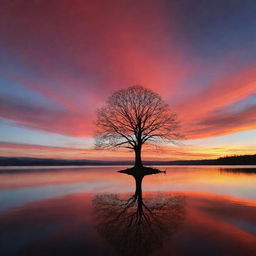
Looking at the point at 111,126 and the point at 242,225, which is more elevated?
the point at 111,126

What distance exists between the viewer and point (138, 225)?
24.3ft

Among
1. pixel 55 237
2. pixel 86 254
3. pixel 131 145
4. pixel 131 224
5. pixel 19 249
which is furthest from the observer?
pixel 131 145

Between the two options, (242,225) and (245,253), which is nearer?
(245,253)

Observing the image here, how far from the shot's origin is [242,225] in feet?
25.1

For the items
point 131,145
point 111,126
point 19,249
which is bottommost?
point 19,249

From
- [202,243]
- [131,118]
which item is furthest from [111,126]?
[202,243]

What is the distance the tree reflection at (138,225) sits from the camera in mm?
5614

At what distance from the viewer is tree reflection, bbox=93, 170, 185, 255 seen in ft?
18.4

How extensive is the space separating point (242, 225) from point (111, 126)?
3298 cm

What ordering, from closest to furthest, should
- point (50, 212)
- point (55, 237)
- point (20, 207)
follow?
point (55, 237)
point (50, 212)
point (20, 207)

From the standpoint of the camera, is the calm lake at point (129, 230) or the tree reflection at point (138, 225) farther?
the tree reflection at point (138, 225)

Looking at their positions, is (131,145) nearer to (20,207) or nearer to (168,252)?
(20,207)

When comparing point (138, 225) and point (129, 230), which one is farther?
point (138, 225)

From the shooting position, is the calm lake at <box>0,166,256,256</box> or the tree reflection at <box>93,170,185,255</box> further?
the tree reflection at <box>93,170,185,255</box>
